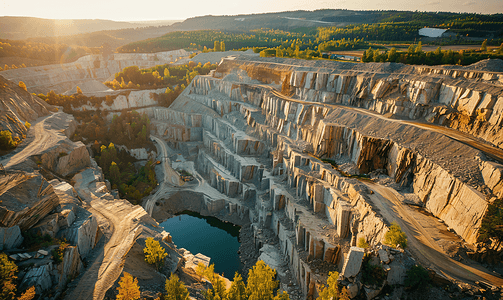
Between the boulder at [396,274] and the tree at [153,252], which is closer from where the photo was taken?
the boulder at [396,274]

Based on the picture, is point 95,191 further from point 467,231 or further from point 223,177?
A: point 467,231

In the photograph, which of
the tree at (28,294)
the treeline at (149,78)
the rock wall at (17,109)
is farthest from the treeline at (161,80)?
the tree at (28,294)

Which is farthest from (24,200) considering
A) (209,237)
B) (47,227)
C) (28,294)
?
(209,237)

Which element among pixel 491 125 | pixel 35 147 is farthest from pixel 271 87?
pixel 35 147

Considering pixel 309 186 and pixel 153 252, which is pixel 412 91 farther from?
pixel 153 252

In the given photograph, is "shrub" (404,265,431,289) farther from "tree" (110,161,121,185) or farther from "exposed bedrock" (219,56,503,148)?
"tree" (110,161,121,185)

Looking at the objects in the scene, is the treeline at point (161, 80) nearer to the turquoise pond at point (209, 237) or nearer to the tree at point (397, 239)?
the turquoise pond at point (209, 237)

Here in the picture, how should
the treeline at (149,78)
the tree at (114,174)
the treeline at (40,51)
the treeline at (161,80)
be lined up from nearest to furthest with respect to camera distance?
the tree at (114,174) → the treeline at (161,80) → the treeline at (40,51) → the treeline at (149,78)
